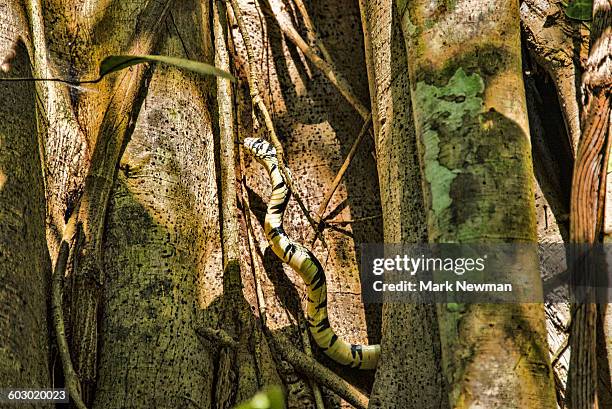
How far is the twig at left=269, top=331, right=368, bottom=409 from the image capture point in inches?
117

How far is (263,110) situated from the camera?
3.50 metres

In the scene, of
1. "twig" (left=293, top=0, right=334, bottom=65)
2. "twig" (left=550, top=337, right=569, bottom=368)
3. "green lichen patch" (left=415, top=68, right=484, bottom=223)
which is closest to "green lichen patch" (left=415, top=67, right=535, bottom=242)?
"green lichen patch" (left=415, top=68, right=484, bottom=223)

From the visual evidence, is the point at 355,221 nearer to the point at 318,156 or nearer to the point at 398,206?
the point at 318,156

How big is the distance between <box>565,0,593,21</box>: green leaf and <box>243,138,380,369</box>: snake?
1.29 m

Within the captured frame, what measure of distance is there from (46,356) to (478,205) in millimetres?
1390

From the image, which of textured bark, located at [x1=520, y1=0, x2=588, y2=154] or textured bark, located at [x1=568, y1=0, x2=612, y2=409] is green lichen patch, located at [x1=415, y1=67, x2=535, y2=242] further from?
textured bark, located at [x1=520, y1=0, x2=588, y2=154]

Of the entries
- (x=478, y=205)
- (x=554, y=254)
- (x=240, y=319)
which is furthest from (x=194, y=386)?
(x=554, y=254)

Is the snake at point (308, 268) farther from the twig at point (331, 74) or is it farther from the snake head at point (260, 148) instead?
the twig at point (331, 74)

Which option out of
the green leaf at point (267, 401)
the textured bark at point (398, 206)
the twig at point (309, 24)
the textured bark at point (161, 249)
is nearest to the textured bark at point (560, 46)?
the textured bark at point (398, 206)

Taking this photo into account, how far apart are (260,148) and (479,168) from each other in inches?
50.4

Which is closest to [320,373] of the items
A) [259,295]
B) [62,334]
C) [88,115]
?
[259,295]

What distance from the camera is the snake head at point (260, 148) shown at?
340cm

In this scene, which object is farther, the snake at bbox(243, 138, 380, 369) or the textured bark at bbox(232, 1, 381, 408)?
the textured bark at bbox(232, 1, 381, 408)

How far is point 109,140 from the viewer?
2.99 meters
